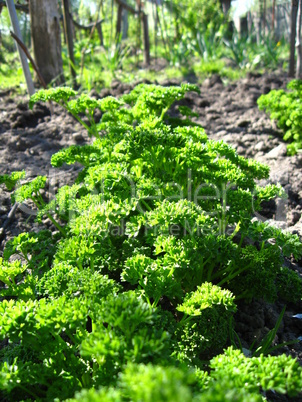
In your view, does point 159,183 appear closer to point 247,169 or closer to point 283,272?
point 247,169

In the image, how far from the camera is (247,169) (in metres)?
2.30

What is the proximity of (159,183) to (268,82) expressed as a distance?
392cm

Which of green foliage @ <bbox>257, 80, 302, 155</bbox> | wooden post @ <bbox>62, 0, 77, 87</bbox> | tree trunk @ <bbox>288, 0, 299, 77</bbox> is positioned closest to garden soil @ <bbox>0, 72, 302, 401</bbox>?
green foliage @ <bbox>257, 80, 302, 155</bbox>

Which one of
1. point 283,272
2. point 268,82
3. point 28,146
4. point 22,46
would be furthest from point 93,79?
point 283,272

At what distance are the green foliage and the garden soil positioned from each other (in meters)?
0.12

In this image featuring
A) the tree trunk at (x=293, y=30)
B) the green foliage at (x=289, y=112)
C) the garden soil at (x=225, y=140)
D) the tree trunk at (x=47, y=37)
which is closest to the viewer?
the garden soil at (x=225, y=140)

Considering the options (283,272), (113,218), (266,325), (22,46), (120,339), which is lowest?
(266,325)

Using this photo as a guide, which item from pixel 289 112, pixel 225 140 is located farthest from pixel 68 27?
pixel 289 112

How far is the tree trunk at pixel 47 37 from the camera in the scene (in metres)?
→ 5.05

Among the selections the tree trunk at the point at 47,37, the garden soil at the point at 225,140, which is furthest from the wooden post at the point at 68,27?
the garden soil at the point at 225,140

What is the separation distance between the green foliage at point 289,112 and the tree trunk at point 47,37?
2757mm

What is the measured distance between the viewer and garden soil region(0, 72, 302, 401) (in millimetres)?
2082

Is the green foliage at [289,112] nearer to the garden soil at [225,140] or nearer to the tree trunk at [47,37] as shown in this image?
the garden soil at [225,140]

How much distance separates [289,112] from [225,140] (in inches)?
26.0
